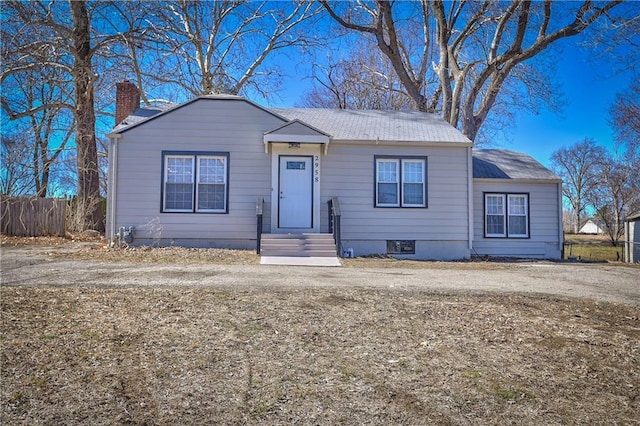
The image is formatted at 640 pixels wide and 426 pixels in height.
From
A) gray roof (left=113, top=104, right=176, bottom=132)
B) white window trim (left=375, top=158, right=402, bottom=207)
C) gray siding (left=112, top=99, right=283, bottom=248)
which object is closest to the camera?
gray siding (left=112, top=99, right=283, bottom=248)

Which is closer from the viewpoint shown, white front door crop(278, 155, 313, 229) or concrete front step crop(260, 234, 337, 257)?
concrete front step crop(260, 234, 337, 257)

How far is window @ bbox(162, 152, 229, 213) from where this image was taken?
12344 mm

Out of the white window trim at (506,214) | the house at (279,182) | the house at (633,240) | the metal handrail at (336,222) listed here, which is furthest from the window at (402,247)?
the house at (633,240)

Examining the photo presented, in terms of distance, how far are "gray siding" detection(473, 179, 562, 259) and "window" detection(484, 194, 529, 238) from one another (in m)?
0.13

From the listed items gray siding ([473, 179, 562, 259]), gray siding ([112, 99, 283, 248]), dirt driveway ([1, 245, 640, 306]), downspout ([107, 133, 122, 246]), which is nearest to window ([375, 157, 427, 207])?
gray siding ([473, 179, 562, 259])

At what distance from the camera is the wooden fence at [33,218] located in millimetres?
14914

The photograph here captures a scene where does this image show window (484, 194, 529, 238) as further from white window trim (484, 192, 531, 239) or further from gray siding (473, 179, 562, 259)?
gray siding (473, 179, 562, 259)

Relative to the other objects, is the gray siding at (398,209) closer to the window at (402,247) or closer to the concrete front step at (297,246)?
the window at (402,247)

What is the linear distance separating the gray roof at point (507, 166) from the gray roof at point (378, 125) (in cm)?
177

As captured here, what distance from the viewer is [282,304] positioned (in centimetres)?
497

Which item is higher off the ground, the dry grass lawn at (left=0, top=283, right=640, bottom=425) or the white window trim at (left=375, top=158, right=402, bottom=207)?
the white window trim at (left=375, top=158, right=402, bottom=207)

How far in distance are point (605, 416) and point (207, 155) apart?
11.2m

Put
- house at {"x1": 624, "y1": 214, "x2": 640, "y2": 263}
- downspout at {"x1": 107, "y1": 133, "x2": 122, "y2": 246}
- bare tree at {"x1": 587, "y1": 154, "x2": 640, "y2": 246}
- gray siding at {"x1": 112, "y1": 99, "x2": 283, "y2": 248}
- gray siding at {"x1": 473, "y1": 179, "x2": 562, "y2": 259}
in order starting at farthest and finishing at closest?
bare tree at {"x1": 587, "y1": 154, "x2": 640, "y2": 246}
house at {"x1": 624, "y1": 214, "x2": 640, "y2": 263}
gray siding at {"x1": 473, "y1": 179, "x2": 562, "y2": 259}
gray siding at {"x1": 112, "y1": 99, "x2": 283, "y2": 248}
downspout at {"x1": 107, "y1": 133, "x2": 122, "y2": 246}

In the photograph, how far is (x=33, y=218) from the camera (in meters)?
15.0
